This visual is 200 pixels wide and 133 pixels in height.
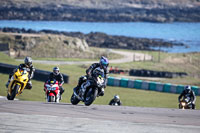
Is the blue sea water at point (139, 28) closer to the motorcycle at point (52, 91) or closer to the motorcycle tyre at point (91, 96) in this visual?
the motorcycle at point (52, 91)

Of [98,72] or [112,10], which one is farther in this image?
[112,10]

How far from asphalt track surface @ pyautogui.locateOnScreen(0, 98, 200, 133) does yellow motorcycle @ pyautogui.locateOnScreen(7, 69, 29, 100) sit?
6.60ft

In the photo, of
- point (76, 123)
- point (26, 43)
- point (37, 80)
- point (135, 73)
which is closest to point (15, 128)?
point (76, 123)

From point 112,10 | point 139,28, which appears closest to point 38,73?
point 139,28

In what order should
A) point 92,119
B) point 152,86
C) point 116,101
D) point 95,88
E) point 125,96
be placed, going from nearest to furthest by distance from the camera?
point 92,119 → point 95,88 → point 116,101 → point 125,96 → point 152,86

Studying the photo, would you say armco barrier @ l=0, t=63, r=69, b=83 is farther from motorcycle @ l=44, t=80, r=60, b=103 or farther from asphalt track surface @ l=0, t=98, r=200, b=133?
asphalt track surface @ l=0, t=98, r=200, b=133

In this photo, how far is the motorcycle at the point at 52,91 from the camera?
14.5 metres

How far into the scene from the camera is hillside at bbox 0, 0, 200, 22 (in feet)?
440

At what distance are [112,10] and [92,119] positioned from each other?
6594 inches

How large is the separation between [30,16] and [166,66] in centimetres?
7611

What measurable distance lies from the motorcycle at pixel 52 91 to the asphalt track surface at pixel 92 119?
3592mm

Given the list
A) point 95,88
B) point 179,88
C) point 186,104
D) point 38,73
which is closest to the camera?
point 95,88

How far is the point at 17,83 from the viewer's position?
13.0m

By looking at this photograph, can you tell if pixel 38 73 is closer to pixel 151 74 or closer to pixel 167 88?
pixel 167 88
